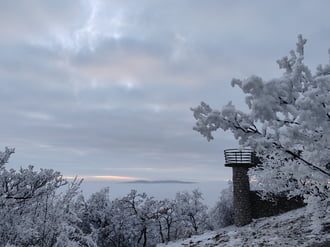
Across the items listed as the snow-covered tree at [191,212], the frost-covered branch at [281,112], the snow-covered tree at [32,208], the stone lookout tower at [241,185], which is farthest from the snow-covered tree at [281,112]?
the snow-covered tree at [191,212]

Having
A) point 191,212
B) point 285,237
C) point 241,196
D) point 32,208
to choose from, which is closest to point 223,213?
point 191,212

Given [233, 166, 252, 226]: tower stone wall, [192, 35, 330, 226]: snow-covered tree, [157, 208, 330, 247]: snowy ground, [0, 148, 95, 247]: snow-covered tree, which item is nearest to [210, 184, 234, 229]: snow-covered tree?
[233, 166, 252, 226]: tower stone wall

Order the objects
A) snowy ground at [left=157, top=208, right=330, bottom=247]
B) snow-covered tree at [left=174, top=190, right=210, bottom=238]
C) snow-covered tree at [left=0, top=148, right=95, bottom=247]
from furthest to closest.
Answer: snow-covered tree at [left=174, top=190, right=210, bottom=238]
snowy ground at [left=157, top=208, right=330, bottom=247]
snow-covered tree at [left=0, top=148, right=95, bottom=247]

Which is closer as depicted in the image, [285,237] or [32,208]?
[32,208]

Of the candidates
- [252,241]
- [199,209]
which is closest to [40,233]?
[252,241]

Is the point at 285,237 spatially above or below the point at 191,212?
above

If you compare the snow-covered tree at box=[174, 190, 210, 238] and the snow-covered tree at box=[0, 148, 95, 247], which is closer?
the snow-covered tree at box=[0, 148, 95, 247]

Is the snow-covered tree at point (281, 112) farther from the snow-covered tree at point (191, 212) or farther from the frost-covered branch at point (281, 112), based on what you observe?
the snow-covered tree at point (191, 212)

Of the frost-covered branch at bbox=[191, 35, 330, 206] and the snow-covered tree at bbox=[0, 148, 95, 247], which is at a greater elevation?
the frost-covered branch at bbox=[191, 35, 330, 206]

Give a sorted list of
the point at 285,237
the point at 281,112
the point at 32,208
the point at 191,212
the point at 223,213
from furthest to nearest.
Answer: the point at 191,212 < the point at 223,213 < the point at 285,237 < the point at 32,208 < the point at 281,112

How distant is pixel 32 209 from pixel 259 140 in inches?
340

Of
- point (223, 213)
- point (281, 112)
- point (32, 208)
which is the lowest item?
point (223, 213)

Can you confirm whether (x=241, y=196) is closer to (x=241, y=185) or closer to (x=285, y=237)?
(x=241, y=185)

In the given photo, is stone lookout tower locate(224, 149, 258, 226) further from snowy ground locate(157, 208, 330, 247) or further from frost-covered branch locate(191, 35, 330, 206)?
frost-covered branch locate(191, 35, 330, 206)
